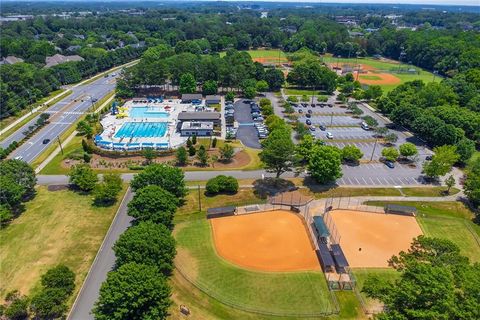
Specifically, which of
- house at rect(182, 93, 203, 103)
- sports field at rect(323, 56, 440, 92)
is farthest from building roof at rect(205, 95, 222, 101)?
sports field at rect(323, 56, 440, 92)

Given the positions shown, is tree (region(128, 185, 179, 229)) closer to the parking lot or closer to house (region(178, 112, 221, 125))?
the parking lot

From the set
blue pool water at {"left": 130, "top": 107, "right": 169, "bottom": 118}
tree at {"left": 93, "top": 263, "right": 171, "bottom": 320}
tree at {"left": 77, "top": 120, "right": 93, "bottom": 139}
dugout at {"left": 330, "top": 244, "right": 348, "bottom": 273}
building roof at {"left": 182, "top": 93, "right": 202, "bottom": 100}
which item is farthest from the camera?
building roof at {"left": 182, "top": 93, "right": 202, "bottom": 100}

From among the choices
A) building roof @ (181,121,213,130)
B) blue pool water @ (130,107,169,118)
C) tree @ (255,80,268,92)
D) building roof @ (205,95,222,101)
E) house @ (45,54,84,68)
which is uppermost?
house @ (45,54,84,68)

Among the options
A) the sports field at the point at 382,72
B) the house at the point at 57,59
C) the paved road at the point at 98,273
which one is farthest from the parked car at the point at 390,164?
the house at the point at 57,59

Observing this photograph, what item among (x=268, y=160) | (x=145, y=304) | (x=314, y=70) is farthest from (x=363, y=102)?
(x=145, y=304)

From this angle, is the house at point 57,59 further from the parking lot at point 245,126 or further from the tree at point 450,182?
the tree at point 450,182

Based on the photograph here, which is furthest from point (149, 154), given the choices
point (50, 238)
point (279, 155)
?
point (279, 155)
